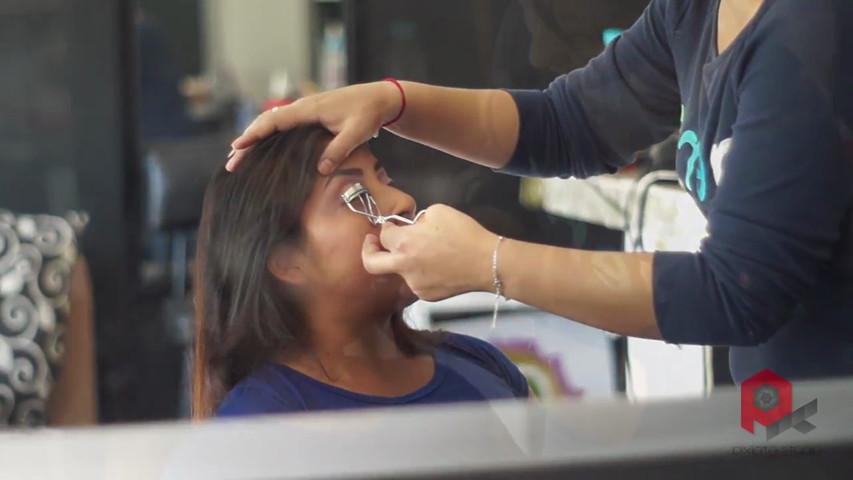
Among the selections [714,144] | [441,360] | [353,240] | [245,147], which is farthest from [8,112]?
[714,144]

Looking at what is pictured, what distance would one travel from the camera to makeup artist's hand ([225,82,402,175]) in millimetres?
668

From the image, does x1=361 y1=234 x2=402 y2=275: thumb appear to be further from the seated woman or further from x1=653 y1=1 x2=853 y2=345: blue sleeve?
x1=653 y1=1 x2=853 y2=345: blue sleeve

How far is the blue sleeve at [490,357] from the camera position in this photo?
2.25 ft

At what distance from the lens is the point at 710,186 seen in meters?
0.62

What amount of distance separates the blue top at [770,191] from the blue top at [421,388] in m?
0.14

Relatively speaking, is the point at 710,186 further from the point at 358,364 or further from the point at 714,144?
the point at 358,364

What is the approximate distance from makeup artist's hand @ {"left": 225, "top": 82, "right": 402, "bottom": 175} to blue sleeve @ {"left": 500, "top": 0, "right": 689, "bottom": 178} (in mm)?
108

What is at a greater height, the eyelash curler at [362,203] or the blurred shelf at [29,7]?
the blurred shelf at [29,7]

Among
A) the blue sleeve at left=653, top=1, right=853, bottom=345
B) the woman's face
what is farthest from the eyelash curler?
the blue sleeve at left=653, top=1, right=853, bottom=345

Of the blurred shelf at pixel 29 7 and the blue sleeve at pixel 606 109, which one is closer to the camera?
the blurred shelf at pixel 29 7

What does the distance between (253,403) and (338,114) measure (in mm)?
228

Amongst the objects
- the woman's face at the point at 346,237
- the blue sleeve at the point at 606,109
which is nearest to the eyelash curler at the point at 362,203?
the woman's face at the point at 346,237

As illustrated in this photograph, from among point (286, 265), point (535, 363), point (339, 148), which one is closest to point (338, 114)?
point (339, 148)

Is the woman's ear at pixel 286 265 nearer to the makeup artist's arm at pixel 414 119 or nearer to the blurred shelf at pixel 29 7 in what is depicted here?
the makeup artist's arm at pixel 414 119
